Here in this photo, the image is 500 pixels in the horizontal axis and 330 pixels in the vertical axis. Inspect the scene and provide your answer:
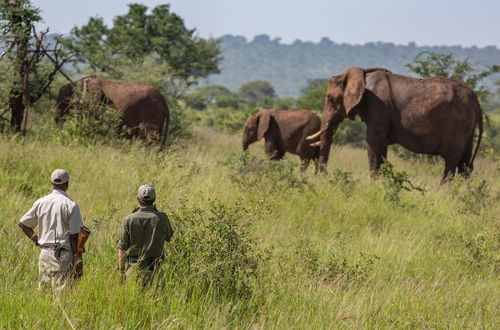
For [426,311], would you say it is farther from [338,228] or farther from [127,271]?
[338,228]

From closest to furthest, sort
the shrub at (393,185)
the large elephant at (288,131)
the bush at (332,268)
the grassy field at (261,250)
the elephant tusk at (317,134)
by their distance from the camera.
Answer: the grassy field at (261,250)
the bush at (332,268)
the shrub at (393,185)
the elephant tusk at (317,134)
the large elephant at (288,131)

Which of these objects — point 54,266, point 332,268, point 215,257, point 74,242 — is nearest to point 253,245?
point 332,268

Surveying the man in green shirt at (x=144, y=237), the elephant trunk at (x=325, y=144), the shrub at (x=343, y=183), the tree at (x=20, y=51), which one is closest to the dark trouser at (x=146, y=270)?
the man in green shirt at (x=144, y=237)

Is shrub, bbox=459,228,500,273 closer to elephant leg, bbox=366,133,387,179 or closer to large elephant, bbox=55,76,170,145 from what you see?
elephant leg, bbox=366,133,387,179

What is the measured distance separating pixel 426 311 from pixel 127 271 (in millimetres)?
2559

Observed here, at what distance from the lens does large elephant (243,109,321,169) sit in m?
15.6

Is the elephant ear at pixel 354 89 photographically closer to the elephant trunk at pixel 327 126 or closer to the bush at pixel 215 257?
the elephant trunk at pixel 327 126

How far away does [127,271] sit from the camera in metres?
4.70

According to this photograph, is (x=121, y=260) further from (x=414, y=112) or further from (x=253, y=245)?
(x=414, y=112)

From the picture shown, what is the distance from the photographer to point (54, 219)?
468cm

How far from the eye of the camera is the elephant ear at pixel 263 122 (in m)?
16.2

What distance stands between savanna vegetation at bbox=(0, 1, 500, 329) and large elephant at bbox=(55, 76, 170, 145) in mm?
501

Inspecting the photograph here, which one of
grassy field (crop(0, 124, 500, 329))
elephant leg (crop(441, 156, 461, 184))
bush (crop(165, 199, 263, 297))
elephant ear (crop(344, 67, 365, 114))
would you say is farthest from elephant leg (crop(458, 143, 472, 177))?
bush (crop(165, 199, 263, 297))

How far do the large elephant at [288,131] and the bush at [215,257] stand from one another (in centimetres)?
991
